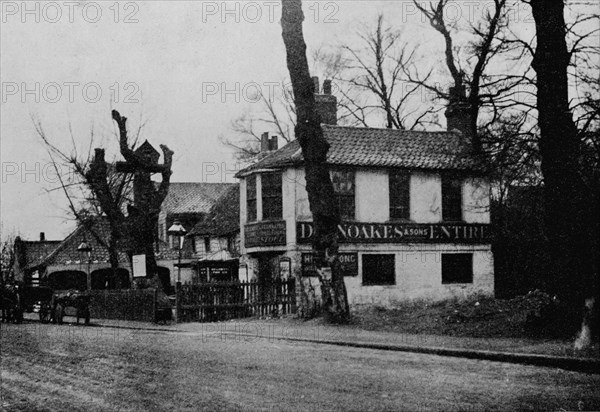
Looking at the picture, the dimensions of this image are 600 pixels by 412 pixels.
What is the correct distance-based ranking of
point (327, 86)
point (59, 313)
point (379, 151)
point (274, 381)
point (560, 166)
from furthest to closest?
point (327, 86), point (379, 151), point (59, 313), point (560, 166), point (274, 381)

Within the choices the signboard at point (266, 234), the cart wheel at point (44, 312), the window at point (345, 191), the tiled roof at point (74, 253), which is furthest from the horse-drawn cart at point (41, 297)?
the tiled roof at point (74, 253)

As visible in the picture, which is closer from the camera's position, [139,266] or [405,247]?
[139,266]

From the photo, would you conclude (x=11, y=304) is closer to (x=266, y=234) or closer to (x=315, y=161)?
(x=266, y=234)

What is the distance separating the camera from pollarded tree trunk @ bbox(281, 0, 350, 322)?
2070cm

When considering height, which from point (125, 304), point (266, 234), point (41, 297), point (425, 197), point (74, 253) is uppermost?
point (425, 197)

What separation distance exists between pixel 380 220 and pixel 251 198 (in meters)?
5.63

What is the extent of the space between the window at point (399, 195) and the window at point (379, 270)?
76.0 inches

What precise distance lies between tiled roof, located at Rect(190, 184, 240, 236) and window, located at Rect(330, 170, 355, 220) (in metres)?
15.2

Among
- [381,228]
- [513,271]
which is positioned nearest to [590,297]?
[381,228]

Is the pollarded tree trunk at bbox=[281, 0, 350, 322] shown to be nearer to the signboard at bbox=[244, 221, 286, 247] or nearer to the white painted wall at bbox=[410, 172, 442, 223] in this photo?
the signboard at bbox=[244, 221, 286, 247]

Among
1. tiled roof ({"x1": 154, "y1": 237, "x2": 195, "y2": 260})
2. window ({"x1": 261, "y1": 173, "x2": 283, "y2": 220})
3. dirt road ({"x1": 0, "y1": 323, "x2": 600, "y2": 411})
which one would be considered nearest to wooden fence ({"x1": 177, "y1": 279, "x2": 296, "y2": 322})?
window ({"x1": 261, "y1": 173, "x2": 283, "y2": 220})

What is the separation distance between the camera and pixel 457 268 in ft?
112

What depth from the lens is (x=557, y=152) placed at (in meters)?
15.0

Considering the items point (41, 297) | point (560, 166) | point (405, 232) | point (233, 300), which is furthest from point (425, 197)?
point (560, 166)
